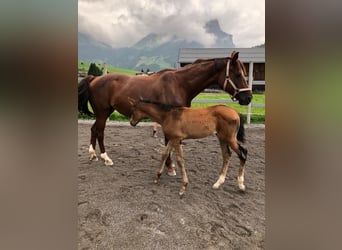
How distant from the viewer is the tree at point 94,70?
5.05 feet

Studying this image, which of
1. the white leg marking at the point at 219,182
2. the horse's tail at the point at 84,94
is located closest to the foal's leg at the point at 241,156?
the white leg marking at the point at 219,182

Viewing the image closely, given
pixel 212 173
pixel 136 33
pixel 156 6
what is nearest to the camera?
pixel 156 6

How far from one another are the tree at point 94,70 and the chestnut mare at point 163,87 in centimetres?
9

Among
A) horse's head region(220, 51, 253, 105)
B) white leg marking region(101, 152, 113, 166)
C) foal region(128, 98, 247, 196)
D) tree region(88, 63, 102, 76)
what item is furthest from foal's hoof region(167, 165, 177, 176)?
tree region(88, 63, 102, 76)

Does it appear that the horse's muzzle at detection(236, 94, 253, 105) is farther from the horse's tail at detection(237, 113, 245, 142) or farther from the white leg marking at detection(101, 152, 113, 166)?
the white leg marking at detection(101, 152, 113, 166)

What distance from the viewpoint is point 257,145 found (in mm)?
1523

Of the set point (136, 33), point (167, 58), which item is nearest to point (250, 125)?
point (167, 58)

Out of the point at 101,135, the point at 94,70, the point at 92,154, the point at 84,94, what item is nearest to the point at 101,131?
the point at 101,135

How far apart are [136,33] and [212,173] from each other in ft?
3.56

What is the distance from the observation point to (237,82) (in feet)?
4.79

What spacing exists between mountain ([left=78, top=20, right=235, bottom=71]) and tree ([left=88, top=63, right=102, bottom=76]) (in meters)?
0.06

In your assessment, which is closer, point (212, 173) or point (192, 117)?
point (192, 117)

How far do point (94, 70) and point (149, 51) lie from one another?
1.32 ft
